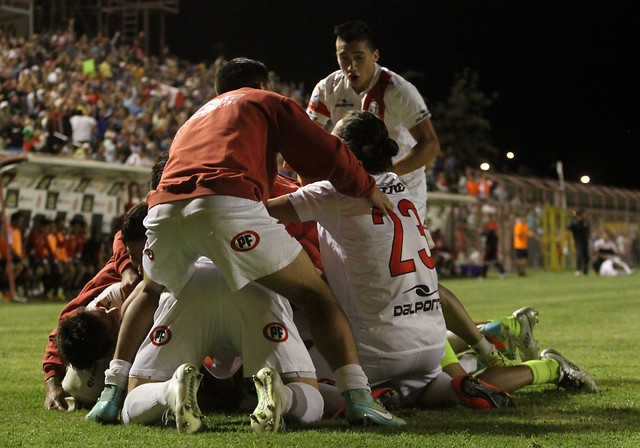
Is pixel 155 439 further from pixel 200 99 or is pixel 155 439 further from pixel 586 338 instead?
pixel 200 99

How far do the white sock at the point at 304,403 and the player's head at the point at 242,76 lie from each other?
5.00 feet

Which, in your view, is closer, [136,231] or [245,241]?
[245,241]

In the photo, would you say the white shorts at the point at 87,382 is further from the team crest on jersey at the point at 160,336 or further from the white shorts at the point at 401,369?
the white shorts at the point at 401,369

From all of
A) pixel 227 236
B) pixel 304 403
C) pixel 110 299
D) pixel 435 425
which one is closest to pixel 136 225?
pixel 110 299

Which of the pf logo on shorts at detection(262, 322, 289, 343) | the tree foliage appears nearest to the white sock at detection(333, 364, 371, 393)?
the pf logo on shorts at detection(262, 322, 289, 343)

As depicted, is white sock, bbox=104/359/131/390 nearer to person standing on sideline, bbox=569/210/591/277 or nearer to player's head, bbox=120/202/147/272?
player's head, bbox=120/202/147/272

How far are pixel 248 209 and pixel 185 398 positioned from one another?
0.81 m

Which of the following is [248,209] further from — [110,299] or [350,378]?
[110,299]

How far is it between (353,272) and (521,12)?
3312 centimetres

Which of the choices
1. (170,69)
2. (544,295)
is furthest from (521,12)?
(544,295)

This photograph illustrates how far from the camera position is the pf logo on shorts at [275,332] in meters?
3.56

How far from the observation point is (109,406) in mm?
3682

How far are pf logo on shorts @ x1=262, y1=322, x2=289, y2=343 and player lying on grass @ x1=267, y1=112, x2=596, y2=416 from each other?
49 centimetres

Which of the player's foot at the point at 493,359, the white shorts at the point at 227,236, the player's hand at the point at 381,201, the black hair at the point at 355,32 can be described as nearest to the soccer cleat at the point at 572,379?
the player's foot at the point at 493,359
